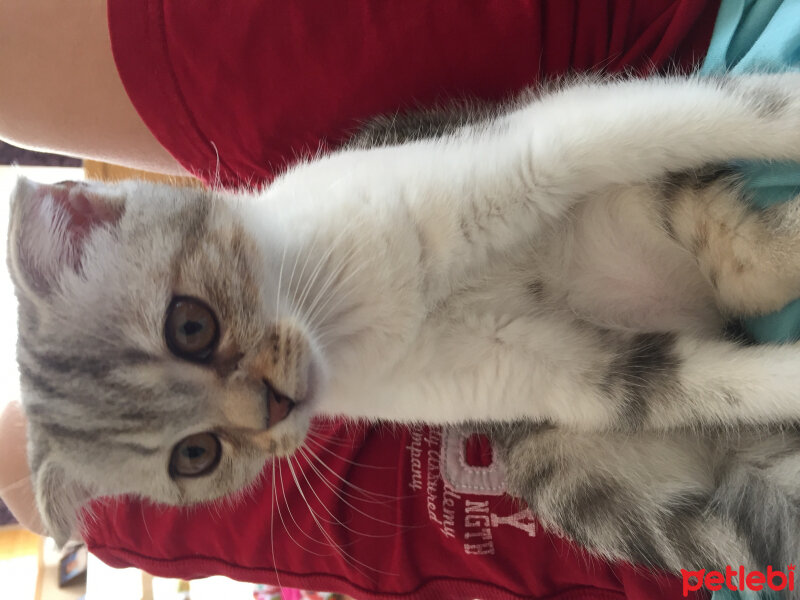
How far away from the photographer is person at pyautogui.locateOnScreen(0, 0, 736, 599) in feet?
3.39

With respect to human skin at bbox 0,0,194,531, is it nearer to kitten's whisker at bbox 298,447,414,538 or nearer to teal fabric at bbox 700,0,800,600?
kitten's whisker at bbox 298,447,414,538

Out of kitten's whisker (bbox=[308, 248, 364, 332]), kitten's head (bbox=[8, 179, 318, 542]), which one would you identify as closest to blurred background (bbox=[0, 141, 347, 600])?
kitten's head (bbox=[8, 179, 318, 542])

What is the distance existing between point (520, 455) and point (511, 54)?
2.29ft

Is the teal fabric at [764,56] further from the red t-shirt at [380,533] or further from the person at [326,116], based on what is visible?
the red t-shirt at [380,533]

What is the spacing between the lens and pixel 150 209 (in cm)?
93

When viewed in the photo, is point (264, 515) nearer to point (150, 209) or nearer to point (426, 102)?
point (150, 209)

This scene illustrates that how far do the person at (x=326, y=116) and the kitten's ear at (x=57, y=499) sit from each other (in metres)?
0.25

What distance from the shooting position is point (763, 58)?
879 mm

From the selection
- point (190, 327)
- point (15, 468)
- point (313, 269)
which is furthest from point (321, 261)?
point (15, 468)

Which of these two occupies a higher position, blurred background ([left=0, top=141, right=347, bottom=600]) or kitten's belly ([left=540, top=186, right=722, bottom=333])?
kitten's belly ([left=540, top=186, right=722, bottom=333])
